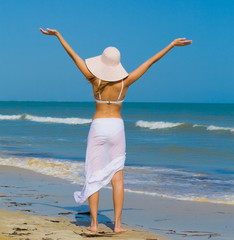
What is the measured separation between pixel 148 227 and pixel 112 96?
60.9 inches

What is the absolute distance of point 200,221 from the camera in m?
5.27

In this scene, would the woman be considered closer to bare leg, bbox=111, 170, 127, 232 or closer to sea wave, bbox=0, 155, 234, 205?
bare leg, bbox=111, 170, 127, 232

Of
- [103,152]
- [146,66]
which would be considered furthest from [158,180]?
[146,66]

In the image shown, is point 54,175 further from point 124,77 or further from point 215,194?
point 124,77

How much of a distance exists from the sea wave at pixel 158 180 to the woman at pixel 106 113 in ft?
8.42

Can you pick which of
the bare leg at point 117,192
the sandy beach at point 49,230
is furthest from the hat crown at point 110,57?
the sandy beach at point 49,230

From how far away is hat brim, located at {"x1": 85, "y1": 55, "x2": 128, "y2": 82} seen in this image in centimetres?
431

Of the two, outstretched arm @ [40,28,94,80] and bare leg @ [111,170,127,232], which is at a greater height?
outstretched arm @ [40,28,94,80]

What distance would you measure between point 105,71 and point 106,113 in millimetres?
410

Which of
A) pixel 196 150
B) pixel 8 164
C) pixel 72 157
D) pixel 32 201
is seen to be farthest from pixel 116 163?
pixel 196 150

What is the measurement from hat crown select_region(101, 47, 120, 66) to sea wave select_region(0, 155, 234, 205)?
10.1ft

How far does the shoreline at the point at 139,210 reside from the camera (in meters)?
4.87

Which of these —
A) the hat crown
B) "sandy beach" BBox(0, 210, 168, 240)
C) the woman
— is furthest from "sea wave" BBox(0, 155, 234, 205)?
the hat crown

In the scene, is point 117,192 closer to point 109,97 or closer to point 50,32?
point 109,97
